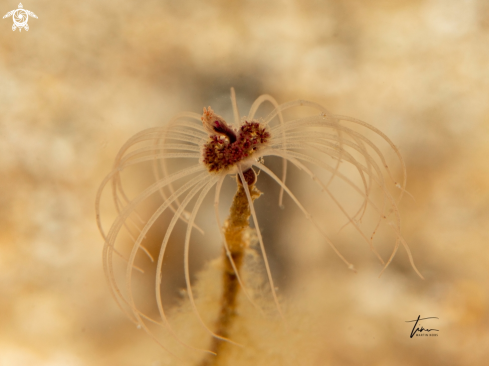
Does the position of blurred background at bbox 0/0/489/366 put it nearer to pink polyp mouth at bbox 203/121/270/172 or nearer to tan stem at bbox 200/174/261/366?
tan stem at bbox 200/174/261/366

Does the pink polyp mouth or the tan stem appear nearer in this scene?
the pink polyp mouth

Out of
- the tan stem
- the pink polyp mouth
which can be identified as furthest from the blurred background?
the pink polyp mouth

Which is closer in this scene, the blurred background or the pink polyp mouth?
the pink polyp mouth

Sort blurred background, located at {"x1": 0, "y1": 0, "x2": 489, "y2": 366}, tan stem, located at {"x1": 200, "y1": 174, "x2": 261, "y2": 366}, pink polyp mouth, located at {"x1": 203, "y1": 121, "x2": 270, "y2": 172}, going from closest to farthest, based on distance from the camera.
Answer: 1. pink polyp mouth, located at {"x1": 203, "y1": 121, "x2": 270, "y2": 172}
2. tan stem, located at {"x1": 200, "y1": 174, "x2": 261, "y2": 366}
3. blurred background, located at {"x1": 0, "y1": 0, "x2": 489, "y2": 366}

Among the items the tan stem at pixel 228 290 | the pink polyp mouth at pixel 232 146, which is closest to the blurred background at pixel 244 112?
the tan stem at pixel 228 290

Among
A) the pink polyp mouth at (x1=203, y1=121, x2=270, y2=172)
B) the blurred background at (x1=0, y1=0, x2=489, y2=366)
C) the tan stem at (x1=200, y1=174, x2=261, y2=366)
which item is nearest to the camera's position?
the pink polyp mouth at (x1=203, y1=121, x2=270, y2=172)

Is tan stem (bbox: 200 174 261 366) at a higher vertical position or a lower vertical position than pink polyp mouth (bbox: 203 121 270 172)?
lower

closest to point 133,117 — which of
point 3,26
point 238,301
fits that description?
point 3,26

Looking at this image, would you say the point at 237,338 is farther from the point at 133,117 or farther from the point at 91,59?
the point at 91,59
